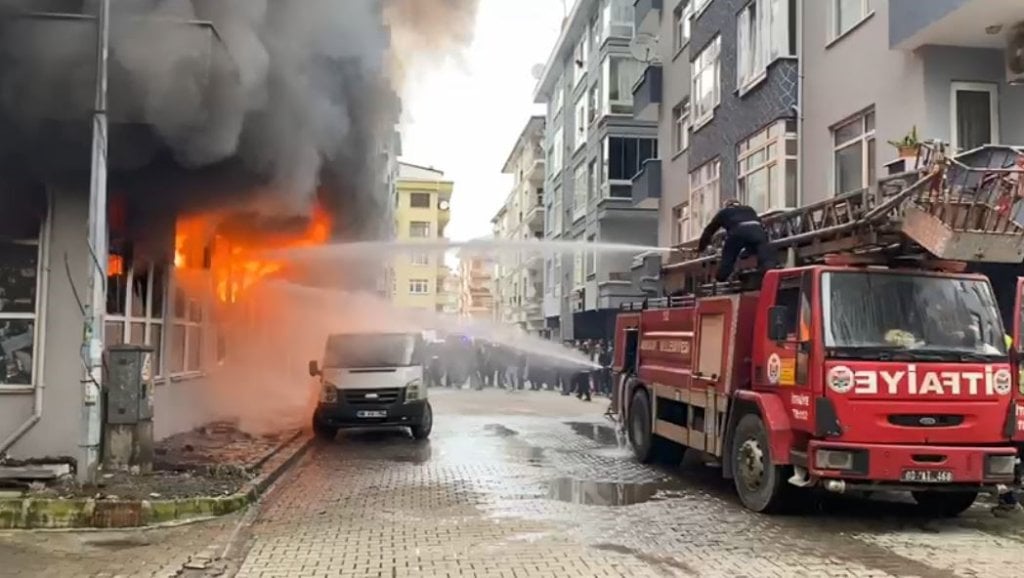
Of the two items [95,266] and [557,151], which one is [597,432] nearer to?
[95,266]

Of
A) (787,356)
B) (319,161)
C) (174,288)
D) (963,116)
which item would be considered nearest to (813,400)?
(787,356)

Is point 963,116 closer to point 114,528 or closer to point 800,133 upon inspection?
point 800,133

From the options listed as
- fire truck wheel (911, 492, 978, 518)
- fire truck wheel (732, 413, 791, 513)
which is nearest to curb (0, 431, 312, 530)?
fire truck wheel (732, 413, 791, 513)

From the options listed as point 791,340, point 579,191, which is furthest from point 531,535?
point 579,191

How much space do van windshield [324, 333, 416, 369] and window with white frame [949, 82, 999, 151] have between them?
8.36m

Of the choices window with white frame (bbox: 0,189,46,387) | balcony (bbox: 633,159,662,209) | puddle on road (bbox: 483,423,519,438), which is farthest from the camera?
balcony (bbox: 633,159,662,209)

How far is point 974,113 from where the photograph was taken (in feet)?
38.2

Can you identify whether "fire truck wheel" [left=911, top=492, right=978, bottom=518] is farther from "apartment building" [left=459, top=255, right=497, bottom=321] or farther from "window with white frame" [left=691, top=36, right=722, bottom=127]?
"apartment building" [left=459, top=255, right=497, bottom=321]

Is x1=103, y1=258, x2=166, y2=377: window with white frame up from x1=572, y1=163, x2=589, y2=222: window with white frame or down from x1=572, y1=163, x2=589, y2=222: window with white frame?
down

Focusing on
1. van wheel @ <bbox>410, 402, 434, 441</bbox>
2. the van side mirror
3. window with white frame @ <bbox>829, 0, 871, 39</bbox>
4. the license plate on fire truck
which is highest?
window with white frame @ <bbox>829, 0, 871, 39</bbox>

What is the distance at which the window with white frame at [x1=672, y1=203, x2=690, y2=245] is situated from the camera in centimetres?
2170

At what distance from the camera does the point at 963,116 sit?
11633mm

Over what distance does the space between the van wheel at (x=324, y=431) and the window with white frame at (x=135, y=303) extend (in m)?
2.39

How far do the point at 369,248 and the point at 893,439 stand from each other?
11255mm
